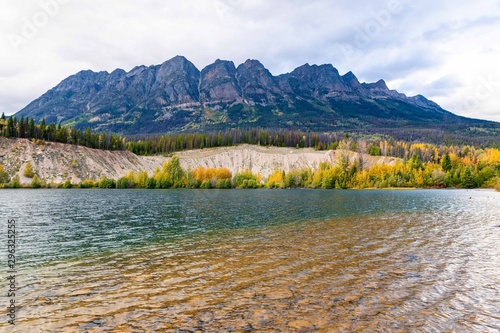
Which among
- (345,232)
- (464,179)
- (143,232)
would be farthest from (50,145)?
(464,179)

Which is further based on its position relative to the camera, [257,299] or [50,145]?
[50,145]

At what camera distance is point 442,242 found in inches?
1261

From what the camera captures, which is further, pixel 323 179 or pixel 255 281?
pixel 323 179

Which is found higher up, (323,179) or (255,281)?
(323,179)

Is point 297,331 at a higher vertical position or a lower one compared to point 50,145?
lower

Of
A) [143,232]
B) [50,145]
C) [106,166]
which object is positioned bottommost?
[143,232]

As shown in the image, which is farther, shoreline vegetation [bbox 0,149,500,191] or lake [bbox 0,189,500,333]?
shoreline vegetation [bbox 0,149,500,191]

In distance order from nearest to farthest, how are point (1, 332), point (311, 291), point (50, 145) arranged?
point (1, 332) < point (311, 291) < point (50, 145)

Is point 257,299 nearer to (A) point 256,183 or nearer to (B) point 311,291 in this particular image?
(B) point 311,291

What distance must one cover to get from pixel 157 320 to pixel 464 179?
22932 centimetres

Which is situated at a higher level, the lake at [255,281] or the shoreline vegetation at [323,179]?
the shoreline vegetation at [323,179]

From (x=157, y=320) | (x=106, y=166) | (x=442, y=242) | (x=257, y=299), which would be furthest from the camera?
(x=106, y=166)

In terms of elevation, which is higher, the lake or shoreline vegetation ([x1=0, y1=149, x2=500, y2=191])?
shoreline vegetation ([x1=0, y1=149, x2=500, y2=191])

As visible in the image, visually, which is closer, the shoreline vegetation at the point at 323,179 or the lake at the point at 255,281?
the lake at the point at 255,281
